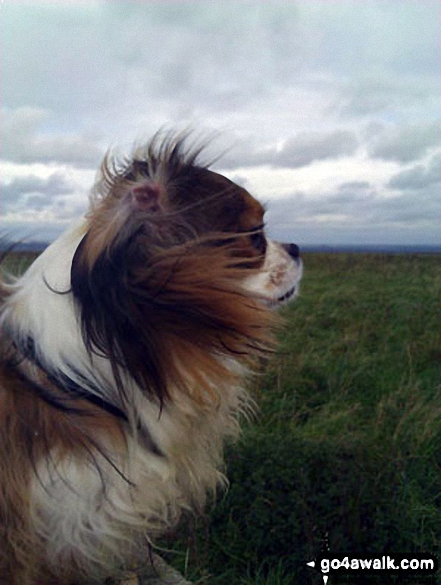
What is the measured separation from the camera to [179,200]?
9.04ft

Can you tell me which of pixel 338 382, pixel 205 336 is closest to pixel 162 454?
pixel 205 336

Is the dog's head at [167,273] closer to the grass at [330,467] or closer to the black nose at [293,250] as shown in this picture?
the black nose at [293,250]

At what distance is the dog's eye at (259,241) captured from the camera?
292cm

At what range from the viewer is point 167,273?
255cm

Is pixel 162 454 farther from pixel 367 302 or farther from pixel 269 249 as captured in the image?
pixel 367 302

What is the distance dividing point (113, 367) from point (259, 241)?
2.60 ft

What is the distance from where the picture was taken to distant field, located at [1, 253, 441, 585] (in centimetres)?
345

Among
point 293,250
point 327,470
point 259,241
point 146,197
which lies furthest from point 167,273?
point 327,470

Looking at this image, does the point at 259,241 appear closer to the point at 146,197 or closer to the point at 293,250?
the point at 293,250

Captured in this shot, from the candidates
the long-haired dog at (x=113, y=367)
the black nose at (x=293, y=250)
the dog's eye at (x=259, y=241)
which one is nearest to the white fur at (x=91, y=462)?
the long-haired dog at (x=113, y=367)

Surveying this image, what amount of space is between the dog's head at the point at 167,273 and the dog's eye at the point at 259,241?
0.06 m

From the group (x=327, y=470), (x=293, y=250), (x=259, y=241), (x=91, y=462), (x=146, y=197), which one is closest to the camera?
Result: (x=91, y=462)

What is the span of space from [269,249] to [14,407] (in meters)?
1.19

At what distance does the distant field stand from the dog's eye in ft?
2.34
